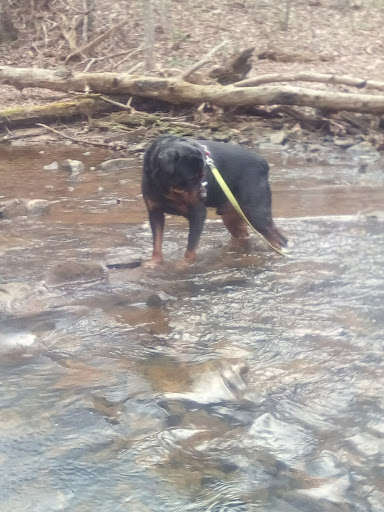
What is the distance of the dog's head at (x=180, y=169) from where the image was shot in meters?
4.78

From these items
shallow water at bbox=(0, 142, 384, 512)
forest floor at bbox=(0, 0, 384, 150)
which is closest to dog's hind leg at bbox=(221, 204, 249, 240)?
shallow water at bbox=(0, 142, 384, 512)

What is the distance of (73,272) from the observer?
5.09 meters

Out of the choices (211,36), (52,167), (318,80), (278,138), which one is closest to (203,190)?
(52,167)

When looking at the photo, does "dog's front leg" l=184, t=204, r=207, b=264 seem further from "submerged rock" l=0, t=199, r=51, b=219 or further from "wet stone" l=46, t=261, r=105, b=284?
"submerged rock" l=0, t=199, r=51, b=219

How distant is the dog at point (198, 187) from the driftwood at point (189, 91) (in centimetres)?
533

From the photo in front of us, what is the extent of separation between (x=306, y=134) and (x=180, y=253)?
20.8ft

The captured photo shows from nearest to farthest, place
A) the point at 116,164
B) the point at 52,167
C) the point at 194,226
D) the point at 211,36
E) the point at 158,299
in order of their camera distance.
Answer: the point at 158,299 → the point at 194,226 → the point at 52,167 → the point at 116,164 → the point at 211,36

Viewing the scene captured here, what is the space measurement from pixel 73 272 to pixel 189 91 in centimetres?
691

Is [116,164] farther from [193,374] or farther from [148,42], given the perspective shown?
[193,374]

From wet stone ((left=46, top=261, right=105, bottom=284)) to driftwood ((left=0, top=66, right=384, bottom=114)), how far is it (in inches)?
263

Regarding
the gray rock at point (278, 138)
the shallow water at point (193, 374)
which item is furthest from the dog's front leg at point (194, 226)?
the gray rock at point (278, 138)

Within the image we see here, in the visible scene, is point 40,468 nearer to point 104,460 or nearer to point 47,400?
point 104,460

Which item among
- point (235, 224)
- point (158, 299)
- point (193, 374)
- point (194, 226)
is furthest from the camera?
point (235, 224)

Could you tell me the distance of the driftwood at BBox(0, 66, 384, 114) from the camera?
35.4 feet
